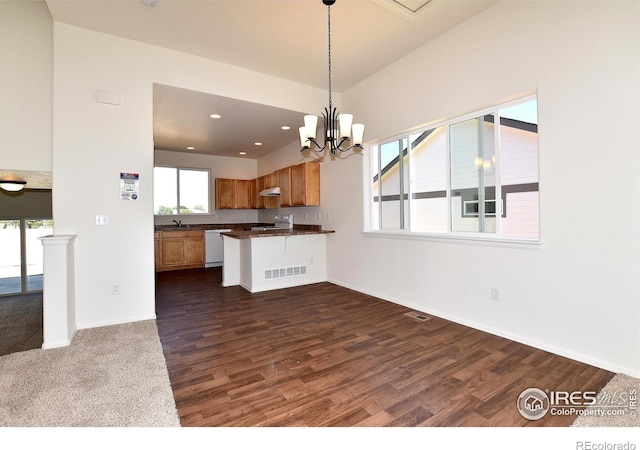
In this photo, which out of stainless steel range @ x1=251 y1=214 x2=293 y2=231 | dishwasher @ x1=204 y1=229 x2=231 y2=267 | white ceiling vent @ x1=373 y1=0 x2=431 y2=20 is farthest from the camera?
dishwasher @ x1=204 y1=229 x2=231 y2=267

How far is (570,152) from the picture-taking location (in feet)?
7.86

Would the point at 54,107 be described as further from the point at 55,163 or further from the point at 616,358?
the point at 616,358

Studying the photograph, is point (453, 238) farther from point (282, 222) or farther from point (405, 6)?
point (282, 222)

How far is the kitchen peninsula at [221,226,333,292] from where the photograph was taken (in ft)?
15.5

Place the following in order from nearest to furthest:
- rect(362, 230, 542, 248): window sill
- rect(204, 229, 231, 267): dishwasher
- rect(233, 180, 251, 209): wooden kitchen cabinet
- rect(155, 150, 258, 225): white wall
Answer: rect(362, 230, 542, 248): window sill
rect(204, 229, 231, 267): dishwasher
rect(155, 150, 258, 225): white wall
rect(233, 180, 251, 209): wooden kitchen cabinet

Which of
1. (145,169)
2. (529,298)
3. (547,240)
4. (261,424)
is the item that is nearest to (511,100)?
(547,240)

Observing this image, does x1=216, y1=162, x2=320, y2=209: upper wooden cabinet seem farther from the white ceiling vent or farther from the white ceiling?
the white ceiling vent

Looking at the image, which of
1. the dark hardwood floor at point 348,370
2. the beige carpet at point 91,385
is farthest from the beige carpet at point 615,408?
the beige carpet at point 91,385

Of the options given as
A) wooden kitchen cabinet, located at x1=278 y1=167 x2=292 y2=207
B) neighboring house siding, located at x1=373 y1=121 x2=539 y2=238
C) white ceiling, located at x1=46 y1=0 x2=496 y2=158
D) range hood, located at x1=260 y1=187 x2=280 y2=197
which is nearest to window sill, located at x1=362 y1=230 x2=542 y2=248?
neighboring house siding, located at x1=373 y1=121 x2=539 y2=238

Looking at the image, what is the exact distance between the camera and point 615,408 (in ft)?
5.83

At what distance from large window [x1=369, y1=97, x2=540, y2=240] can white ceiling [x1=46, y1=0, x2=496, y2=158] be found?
105 centimetres

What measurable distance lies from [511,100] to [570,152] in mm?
761

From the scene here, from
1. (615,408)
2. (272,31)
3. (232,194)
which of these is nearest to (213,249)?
(232,194)

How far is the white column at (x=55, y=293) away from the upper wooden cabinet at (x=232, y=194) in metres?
4.86
